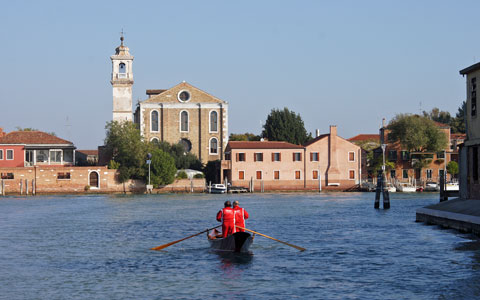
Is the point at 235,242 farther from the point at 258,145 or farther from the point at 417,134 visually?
the point at 417,134

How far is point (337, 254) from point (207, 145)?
62.7 m

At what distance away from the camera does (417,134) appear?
81.9 m

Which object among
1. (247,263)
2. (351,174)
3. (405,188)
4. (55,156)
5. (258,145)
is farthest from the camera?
(55,156)

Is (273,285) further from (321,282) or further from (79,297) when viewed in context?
(79,297)

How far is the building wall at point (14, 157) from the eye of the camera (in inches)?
3108

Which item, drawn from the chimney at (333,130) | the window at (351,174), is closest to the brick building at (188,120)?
the chimney at (333,130)

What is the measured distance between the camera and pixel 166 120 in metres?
85.2

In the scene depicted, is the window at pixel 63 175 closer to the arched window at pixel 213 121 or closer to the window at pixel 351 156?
the arched window at pixel 213 121

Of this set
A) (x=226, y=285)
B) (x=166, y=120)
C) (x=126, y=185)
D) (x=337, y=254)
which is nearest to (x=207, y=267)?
(x=226, y=285)

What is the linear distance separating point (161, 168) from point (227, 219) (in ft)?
175

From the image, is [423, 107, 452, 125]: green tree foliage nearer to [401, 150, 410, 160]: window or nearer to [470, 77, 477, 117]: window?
[401, 150, 410, 160]: window

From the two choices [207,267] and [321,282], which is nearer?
[321,282]

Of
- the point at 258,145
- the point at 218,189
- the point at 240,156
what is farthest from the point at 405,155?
the point at 218,189

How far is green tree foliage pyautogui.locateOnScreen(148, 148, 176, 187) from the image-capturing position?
76250mm
